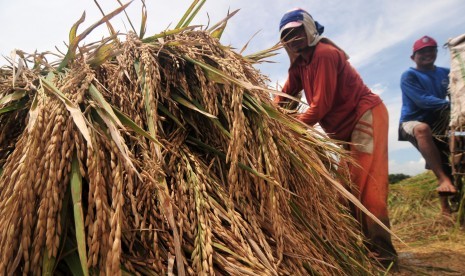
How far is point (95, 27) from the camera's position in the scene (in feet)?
4.32

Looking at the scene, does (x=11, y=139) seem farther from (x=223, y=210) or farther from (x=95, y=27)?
(x=223, y=210)

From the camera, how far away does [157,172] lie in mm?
1039

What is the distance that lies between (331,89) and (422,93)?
2.82 m

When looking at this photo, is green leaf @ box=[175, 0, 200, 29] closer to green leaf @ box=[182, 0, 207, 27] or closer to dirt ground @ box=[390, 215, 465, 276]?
green leaf @ box=[182, 0, 207, 27]

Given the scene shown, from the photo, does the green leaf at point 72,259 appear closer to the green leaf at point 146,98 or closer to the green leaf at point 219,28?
the green leaf at point 146,98

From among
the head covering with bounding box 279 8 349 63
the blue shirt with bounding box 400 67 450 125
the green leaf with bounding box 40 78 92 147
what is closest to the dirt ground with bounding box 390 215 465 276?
Result: the blue shirt with bounding box 400 67 450 125

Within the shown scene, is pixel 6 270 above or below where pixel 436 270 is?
above

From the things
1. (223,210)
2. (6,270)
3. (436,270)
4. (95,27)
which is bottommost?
(436,270)

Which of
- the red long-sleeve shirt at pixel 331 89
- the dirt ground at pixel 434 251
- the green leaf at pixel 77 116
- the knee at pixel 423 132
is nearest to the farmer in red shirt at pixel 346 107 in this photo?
the red long-sleeve shirt at pixel 331 89

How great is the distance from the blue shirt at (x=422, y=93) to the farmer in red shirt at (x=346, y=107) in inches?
84.9

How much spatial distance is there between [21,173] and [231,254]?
0.57 m

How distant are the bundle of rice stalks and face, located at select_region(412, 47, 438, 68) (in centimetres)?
486

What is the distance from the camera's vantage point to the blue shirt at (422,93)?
196 inches

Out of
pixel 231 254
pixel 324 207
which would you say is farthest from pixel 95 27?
pixel 324 207
